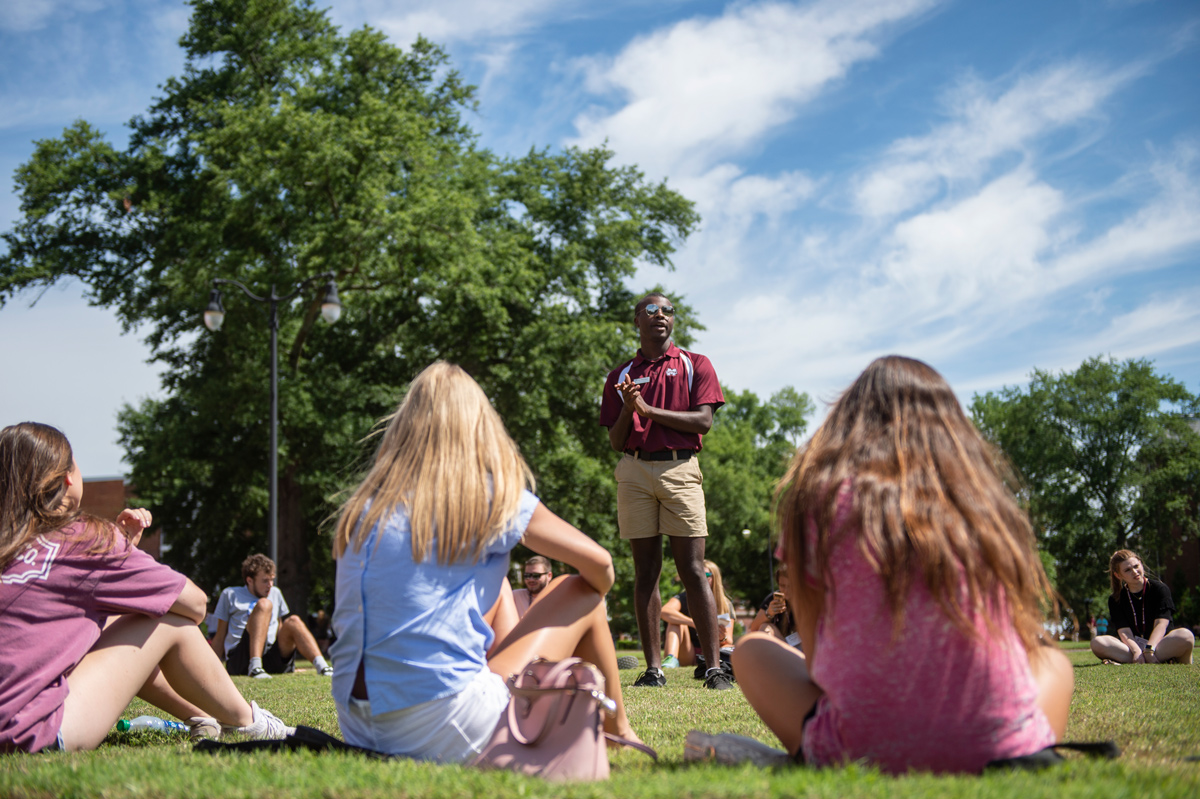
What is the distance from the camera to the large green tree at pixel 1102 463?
155ft

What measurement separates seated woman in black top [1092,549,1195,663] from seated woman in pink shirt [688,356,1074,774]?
320 inches

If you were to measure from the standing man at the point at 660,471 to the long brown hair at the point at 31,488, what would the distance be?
363cm

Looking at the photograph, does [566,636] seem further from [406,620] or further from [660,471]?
[660,471]

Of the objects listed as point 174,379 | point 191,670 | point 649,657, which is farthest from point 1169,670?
point 174,379

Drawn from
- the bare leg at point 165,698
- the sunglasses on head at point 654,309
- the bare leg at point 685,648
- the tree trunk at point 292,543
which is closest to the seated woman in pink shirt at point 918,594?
the bare leg at point 165,698

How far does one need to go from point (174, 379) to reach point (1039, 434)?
45.7m

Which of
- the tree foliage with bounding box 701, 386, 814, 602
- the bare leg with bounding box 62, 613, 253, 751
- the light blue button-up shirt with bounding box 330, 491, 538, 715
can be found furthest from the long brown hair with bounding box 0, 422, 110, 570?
the tree foliage with bounding box 701, 386, 814, 602

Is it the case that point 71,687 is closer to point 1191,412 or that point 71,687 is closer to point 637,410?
point 637,410

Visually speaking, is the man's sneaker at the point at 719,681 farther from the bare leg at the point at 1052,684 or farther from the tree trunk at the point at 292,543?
the tree trunk at the point at 292,543

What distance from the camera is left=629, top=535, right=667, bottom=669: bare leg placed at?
6.62 metres

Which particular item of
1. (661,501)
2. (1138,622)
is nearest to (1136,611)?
(1138,622)

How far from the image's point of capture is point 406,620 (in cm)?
278

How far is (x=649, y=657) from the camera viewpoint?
6.66 m

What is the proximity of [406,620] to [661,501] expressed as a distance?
12.9ft
